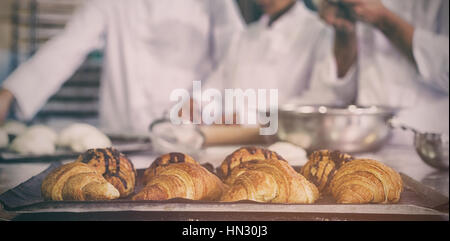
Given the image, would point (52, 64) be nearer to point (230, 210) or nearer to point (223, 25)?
point (223, 25)

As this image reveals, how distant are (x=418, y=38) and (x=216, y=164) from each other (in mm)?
814

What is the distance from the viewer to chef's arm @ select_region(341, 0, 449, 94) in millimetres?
1328

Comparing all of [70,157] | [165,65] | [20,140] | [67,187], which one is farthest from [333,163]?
[165,65]

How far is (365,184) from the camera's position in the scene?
2.23 ft

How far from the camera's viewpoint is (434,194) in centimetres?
69

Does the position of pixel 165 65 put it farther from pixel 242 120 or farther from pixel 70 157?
pixel 70 157

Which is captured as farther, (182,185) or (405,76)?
(405,76)

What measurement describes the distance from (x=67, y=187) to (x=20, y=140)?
418 mm

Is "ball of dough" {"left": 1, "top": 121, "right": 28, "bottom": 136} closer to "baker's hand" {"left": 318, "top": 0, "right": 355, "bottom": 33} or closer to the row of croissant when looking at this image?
the row of croissant

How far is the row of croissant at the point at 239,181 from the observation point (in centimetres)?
66

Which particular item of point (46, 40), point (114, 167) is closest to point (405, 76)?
point (114, 167)

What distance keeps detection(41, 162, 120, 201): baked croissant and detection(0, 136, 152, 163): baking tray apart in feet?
0.97

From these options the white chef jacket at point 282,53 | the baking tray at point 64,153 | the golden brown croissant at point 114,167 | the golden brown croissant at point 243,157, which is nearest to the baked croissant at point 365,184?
the golden brown croissant at point 243,157

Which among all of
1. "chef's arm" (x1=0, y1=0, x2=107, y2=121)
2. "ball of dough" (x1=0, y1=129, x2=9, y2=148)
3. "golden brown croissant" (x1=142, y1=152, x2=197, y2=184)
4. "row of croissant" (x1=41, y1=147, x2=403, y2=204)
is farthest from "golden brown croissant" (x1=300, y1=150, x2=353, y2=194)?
"chef's arm" (x1=0, y1=0, x2=107, y2=121)
